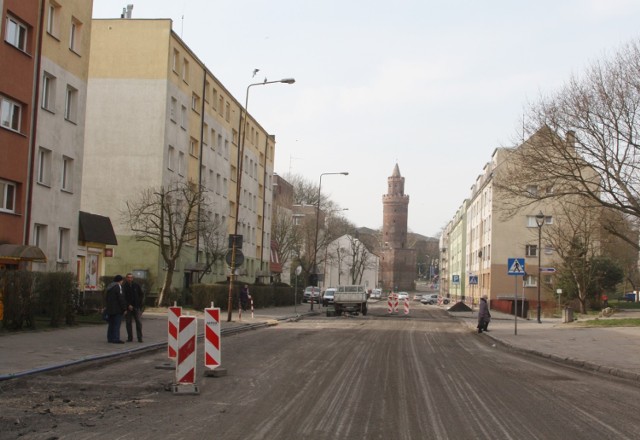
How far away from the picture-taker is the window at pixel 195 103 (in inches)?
1815

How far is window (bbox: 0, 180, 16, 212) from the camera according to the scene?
2423cm

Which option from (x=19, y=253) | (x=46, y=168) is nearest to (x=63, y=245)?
(x=46, y=168)

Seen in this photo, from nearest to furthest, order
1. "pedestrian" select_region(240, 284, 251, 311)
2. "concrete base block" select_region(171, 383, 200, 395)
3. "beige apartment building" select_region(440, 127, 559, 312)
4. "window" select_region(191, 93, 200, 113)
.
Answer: "concrete base block" select_region(171, 383, 200, 395) < "pedestrian" select_region(240, 284, 251, 311) < "window" select_region(191, 93, 200, 113) < "beige apartment building" select_region(440, 127, 559, 312)

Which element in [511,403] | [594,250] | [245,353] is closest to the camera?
[511,403]

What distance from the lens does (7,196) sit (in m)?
24.7

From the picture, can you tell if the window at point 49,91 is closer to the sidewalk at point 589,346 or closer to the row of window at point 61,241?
the row of window at point 61,241

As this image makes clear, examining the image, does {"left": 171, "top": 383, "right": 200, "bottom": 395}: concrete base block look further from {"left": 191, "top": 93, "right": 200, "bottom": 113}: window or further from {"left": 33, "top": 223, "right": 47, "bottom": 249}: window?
{"left": 191, "top": 93, "right": 200, "bottom": 113}: window

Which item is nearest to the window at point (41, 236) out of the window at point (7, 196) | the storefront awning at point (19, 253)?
the window at point (7, 196)

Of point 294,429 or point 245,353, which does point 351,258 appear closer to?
point 245,353

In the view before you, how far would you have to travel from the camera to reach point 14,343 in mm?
14711

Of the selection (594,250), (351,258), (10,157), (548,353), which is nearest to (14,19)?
(10,157)

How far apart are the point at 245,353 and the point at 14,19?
Answer: 16.8 metres

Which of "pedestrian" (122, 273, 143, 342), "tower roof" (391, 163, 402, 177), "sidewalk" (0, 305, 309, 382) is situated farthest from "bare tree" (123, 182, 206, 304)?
"tower roof" (391, 163, 402, 177)

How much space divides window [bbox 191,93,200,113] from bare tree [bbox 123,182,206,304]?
8135mm
